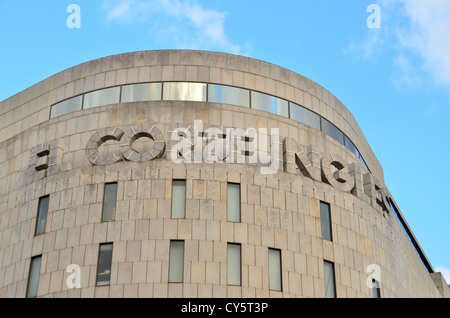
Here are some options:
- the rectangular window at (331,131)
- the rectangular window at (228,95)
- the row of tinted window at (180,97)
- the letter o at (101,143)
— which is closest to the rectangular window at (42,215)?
the letter o at (101,143)

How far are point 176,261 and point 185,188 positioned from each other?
4.17 meters

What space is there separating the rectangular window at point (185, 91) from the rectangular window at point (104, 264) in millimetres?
9908

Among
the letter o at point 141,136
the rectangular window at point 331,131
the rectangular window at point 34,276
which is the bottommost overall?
the rectangular window at point 34,276

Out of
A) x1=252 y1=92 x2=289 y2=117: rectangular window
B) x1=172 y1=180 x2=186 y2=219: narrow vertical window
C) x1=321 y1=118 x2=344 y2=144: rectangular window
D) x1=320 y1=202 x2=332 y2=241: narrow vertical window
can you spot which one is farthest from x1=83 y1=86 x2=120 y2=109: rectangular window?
x1=320 y1=202 x2=332 y2=241: narrow vertical window

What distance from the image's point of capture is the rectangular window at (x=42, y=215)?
39.7 meters

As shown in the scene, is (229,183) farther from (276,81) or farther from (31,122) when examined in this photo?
(31,122)

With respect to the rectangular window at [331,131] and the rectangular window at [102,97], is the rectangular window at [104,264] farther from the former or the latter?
the rectangular window at [331,131]

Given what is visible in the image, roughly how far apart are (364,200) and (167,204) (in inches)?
521

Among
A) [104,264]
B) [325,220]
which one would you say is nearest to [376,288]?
[325,220]

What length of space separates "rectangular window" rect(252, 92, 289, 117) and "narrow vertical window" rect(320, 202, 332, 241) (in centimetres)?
630

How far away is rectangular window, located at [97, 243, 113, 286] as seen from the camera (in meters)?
36.7

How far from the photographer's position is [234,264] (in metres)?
37.3

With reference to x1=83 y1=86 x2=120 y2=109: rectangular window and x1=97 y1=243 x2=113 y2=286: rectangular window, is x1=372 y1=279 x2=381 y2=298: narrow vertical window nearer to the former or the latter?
x1=97 y1=243 x2=113 y2=286: rectangular window

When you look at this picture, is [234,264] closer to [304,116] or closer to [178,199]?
[178,199]
